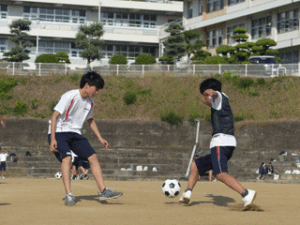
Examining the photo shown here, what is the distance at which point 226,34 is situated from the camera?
132ft

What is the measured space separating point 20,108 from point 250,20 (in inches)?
823

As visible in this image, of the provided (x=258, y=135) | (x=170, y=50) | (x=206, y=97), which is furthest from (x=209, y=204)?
(x=170, y=50)

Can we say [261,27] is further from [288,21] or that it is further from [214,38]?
[214,38]

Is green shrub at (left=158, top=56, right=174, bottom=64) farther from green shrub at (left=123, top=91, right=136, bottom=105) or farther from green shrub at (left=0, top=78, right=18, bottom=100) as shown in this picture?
green shrub at (left=0, top=78, right=18, bottom=100)

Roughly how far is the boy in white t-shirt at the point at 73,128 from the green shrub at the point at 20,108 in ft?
66.4

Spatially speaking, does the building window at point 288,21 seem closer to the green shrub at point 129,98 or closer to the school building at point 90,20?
the green shrub at point 129,98

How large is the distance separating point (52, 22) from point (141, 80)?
873 inches

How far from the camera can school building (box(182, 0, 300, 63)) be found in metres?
33.6

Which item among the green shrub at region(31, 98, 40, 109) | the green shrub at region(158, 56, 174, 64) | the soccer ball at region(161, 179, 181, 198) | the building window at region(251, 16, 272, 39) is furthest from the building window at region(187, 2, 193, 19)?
the soccer ball at region(161, 179, 181, 198)

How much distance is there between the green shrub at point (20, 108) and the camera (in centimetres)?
2582

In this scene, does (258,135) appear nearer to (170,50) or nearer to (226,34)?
(170,50)

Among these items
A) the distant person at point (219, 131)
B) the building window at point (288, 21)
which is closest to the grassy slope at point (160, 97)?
the building window at point (288, 21)

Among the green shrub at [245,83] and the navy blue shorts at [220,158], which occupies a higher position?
the green shrub at [245,83]

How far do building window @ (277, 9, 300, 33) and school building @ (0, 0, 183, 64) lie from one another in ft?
49.9
